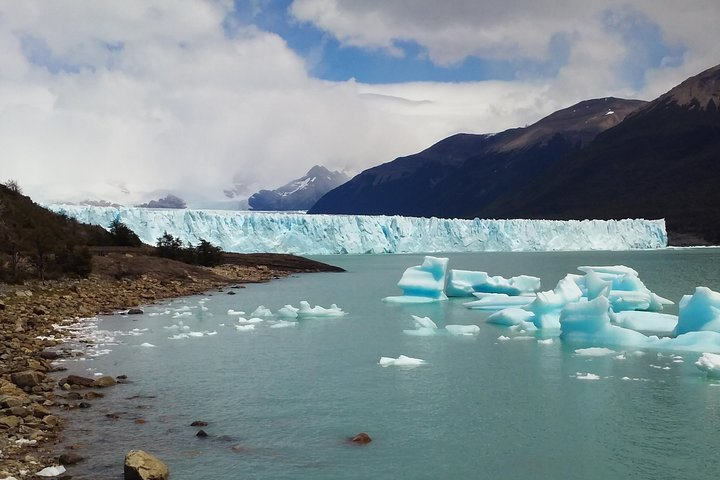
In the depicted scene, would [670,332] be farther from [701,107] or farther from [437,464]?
[701,107]

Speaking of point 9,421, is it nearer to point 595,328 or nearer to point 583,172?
point 595,328

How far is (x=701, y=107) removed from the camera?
299 ft

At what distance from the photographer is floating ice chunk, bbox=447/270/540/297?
62.8 ft

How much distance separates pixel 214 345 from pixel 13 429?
5619 millimetres

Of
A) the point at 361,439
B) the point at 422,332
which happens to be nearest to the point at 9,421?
the point at 361,439

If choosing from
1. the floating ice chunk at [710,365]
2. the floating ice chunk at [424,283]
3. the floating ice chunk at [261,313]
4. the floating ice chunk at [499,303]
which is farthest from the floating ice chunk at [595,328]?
the floating ice chunk at [424,283]

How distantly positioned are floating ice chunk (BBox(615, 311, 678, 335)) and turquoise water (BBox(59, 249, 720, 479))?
2.46 m

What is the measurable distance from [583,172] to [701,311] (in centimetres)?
8700

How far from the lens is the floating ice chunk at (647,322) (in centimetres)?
1278

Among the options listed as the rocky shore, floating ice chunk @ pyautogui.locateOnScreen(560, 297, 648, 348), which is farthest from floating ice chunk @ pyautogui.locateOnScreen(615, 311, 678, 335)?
the rocky shore

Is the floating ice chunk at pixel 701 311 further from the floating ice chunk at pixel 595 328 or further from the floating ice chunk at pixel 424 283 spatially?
the floating ice chunk at pixel 424 283

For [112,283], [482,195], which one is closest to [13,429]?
[112,283]

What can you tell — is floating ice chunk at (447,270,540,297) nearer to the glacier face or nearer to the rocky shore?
the rocky shore

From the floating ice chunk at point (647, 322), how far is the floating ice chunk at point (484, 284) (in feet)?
17.5
